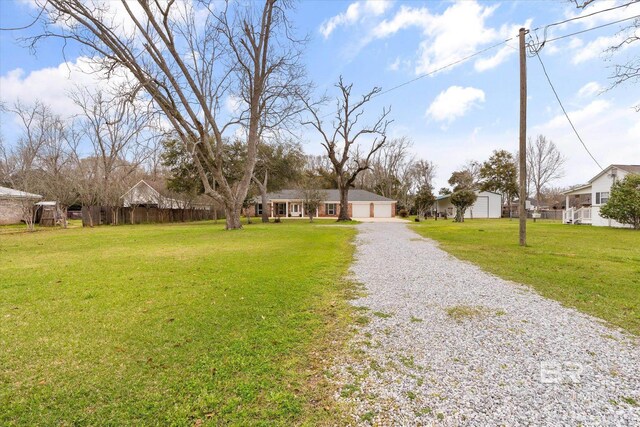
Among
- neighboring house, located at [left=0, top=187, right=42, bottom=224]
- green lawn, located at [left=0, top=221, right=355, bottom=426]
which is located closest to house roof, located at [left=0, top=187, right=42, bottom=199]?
neighboring house, located at [left=0, top=187, right=42, bottom=224]

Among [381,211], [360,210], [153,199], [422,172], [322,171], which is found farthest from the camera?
[422,172]

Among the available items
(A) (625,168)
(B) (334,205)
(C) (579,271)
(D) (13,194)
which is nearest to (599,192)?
(A) (625,168)

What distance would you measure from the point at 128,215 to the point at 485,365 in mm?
31095

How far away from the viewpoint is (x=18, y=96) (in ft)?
86.4

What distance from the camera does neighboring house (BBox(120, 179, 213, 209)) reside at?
31.0m

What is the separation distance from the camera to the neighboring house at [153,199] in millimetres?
31023

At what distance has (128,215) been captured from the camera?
91.8 ft

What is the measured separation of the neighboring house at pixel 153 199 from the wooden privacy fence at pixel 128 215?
0.94 meters

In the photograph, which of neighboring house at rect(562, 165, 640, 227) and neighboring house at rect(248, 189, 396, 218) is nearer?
neighboring house at rect(562, 165, 640, 227)

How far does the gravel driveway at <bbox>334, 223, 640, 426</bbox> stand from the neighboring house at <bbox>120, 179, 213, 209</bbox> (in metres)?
31.6

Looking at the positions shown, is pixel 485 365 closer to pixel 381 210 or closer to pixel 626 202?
pixel 626 202

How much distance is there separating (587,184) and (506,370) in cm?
2710

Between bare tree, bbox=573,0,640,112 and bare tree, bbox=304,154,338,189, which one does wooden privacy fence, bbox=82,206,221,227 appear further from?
bare tree, bbox=573,0,640,112

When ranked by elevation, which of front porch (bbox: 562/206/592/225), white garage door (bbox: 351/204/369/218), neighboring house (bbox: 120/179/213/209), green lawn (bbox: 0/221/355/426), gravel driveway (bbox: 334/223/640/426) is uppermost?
neighboring house (bbox: 120/179/213/209)
